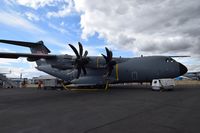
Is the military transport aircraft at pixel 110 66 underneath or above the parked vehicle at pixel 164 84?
above

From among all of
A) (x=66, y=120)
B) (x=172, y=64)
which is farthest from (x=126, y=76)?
(x=66, y=120)

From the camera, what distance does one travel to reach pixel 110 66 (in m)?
24.0

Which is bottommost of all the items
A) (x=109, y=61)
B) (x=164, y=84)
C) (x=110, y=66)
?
(x=164, y=84)

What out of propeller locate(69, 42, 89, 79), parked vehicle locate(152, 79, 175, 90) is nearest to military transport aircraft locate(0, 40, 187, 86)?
propeller locate(69, 42, 89, 79)

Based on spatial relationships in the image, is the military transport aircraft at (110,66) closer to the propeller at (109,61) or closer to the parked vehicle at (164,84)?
the propeller at (109,61)

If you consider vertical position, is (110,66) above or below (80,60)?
below

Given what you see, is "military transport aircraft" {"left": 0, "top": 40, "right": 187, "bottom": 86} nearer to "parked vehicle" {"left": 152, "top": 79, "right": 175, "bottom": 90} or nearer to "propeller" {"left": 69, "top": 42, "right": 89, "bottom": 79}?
"propeller" {"left": 69, "top": 42, "right": 89, "bottom": 79}

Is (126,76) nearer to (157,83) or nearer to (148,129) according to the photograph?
(157,83)

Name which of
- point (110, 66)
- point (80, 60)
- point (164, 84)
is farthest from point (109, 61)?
point (164, 84)

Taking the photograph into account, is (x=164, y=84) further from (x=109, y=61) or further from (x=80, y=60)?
(x=80, y=60)

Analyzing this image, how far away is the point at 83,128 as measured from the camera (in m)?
6.78

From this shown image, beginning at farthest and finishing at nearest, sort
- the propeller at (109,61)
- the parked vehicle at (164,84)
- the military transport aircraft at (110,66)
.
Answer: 1. the propeller at (109,61)
2. the military transport aircraft at (110,66)
3. the parked vehicle at (164,84)

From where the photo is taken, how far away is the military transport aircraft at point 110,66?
2291 centimetres

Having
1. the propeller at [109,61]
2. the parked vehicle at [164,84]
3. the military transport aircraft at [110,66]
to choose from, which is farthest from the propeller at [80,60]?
the parked vehicle at [164,84]
